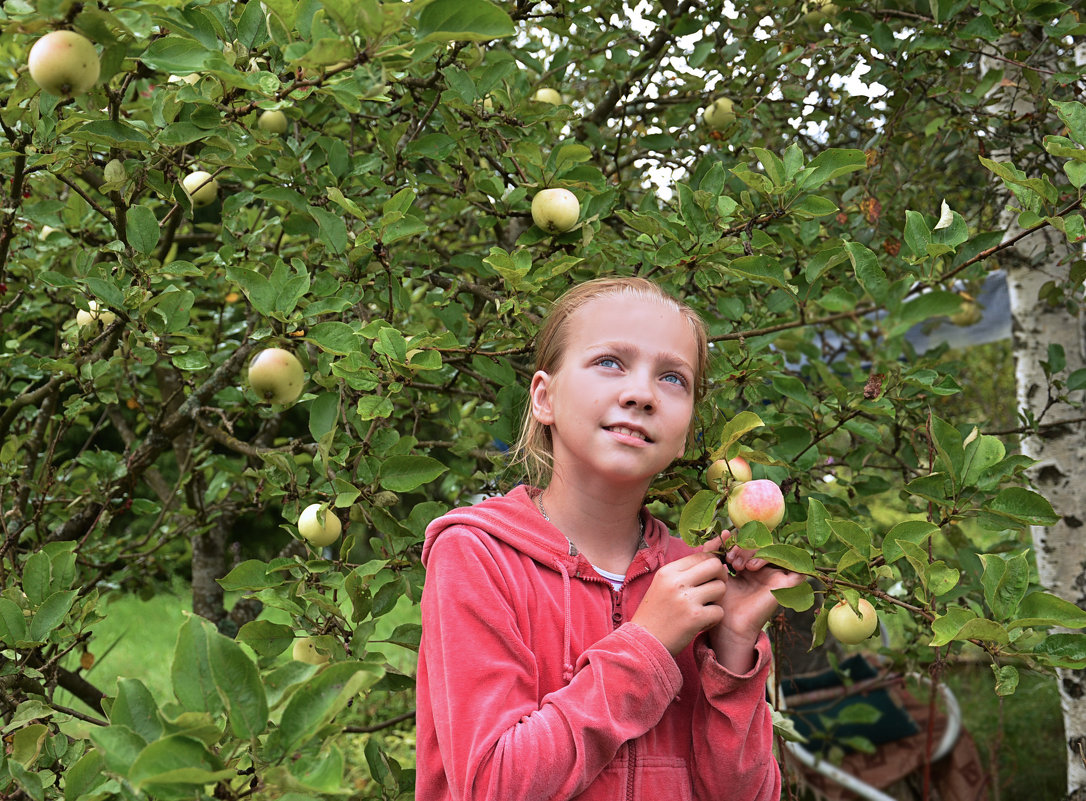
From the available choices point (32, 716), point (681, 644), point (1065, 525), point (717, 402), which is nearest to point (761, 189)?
point (717, 402)

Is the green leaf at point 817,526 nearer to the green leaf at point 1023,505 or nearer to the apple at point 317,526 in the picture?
the green leaf at point 1023,505

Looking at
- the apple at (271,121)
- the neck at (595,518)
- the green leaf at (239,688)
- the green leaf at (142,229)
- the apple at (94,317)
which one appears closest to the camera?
the green leaf at (239,688)

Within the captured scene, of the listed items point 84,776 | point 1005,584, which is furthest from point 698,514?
point 84,776

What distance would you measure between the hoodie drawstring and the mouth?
0.19 m

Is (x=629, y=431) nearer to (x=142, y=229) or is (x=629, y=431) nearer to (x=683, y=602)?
(x=683, y=602)

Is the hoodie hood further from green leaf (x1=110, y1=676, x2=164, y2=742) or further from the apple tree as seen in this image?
green leaf (x1=110, y1=676, x2=164, y2=742)

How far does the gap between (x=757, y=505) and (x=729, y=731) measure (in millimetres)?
295

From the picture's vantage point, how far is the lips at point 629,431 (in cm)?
125

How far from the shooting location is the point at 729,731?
122 centimetres

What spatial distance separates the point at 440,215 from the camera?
2420 millimetres

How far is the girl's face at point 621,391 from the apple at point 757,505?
113 millimetres

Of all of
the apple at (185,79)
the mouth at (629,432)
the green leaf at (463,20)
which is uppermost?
the green leaf at (463,20)

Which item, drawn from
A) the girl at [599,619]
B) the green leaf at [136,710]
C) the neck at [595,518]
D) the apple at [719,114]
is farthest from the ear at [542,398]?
the apple at [719,114]

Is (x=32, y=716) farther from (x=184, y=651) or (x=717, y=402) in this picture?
(x=717, y=402)
